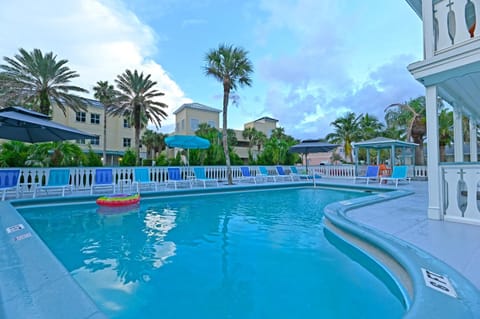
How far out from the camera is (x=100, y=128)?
28.0 m

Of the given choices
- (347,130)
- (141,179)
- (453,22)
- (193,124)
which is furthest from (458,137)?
(193,124)

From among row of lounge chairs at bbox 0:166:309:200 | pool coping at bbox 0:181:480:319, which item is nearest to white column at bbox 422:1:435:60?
pool coping at bbox 0:181:480:319

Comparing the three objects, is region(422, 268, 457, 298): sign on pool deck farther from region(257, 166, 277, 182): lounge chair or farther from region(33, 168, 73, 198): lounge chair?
region(257, 166, 277, 182): lounge chair

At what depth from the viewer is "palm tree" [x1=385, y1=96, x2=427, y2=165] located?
17016 millimetres

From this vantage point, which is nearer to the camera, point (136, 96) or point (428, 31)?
point (428, 31)

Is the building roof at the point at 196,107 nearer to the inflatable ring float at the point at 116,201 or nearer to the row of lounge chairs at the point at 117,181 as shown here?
the row of lounge chairs at the point at 117,181

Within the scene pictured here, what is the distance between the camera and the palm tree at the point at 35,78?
14688 mm

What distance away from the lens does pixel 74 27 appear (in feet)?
32.6

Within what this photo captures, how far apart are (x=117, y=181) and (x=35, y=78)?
435 inches

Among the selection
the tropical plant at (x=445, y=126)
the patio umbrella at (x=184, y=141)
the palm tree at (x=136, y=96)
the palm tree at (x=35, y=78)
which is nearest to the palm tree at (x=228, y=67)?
the patio umbrella at (x=184, y=141)

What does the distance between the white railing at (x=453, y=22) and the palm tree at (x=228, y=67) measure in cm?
864

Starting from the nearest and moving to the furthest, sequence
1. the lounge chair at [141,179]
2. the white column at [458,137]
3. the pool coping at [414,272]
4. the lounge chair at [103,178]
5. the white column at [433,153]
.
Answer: the pool coping at [414,272], the white column at [433,153], the white column at [458,137], the lounge chair at [103,178], the lounge chair at [141,179]

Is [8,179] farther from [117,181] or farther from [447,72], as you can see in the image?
[447,72]

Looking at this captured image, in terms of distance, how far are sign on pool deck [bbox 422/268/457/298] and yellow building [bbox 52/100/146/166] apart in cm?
2921
